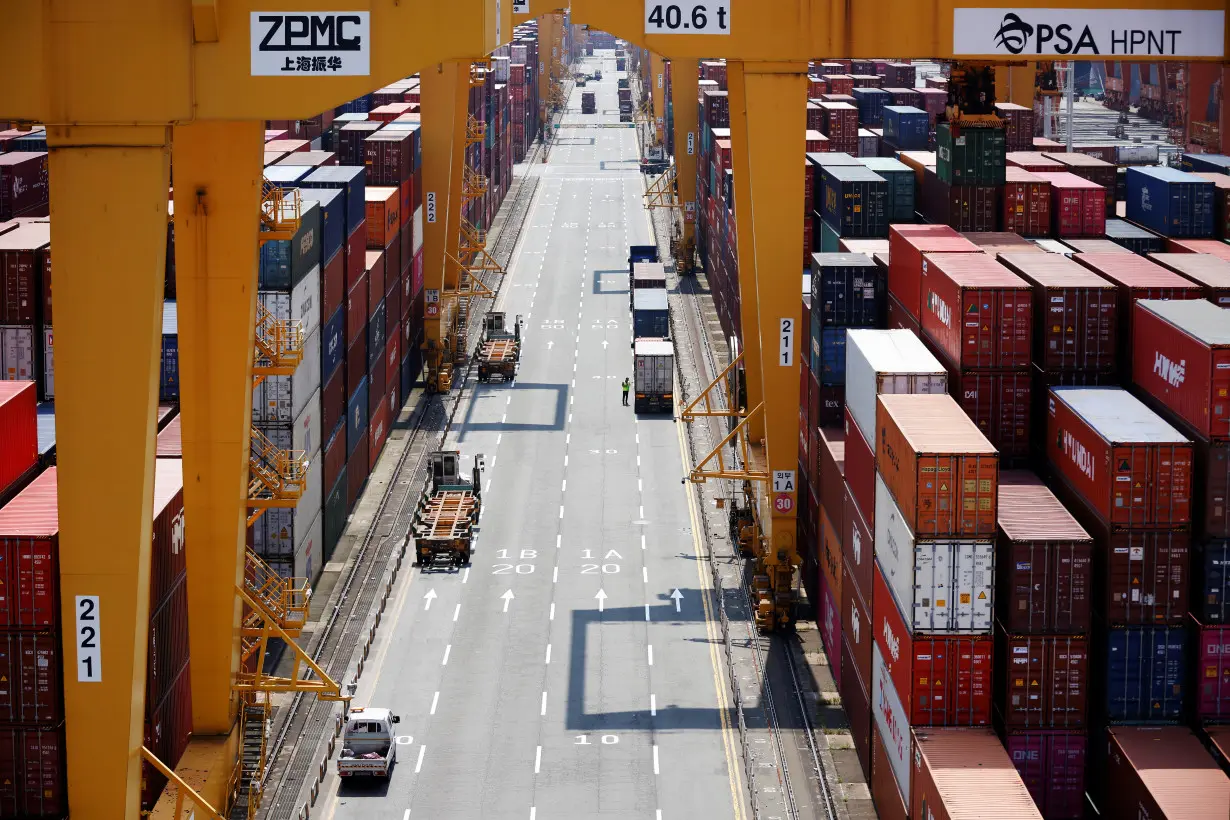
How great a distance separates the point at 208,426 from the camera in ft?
114

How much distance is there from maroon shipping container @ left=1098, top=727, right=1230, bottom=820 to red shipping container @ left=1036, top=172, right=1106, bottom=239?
1082 inches

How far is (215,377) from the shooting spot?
34594 mm

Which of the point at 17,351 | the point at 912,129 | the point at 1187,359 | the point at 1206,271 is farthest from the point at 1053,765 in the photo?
the point at 912,129

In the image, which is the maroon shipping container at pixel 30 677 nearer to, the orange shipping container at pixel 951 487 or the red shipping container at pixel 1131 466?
the orange shipping container at pixel 951 487

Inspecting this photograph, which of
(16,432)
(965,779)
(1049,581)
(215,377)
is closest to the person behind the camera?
(965,779)

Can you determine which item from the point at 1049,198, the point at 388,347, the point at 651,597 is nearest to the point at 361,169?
the point at 388,347

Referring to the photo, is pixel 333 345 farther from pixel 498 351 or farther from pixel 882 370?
pixel 498 351

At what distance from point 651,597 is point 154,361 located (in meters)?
29.6

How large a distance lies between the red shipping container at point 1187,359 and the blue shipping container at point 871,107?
64465mm

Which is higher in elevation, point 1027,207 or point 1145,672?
point 1027,207

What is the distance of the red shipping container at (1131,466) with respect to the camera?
33.1m

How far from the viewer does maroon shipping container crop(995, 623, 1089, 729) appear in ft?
110

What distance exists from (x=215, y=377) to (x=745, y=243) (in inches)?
1247

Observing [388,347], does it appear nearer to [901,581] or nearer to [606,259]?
[901,581]
